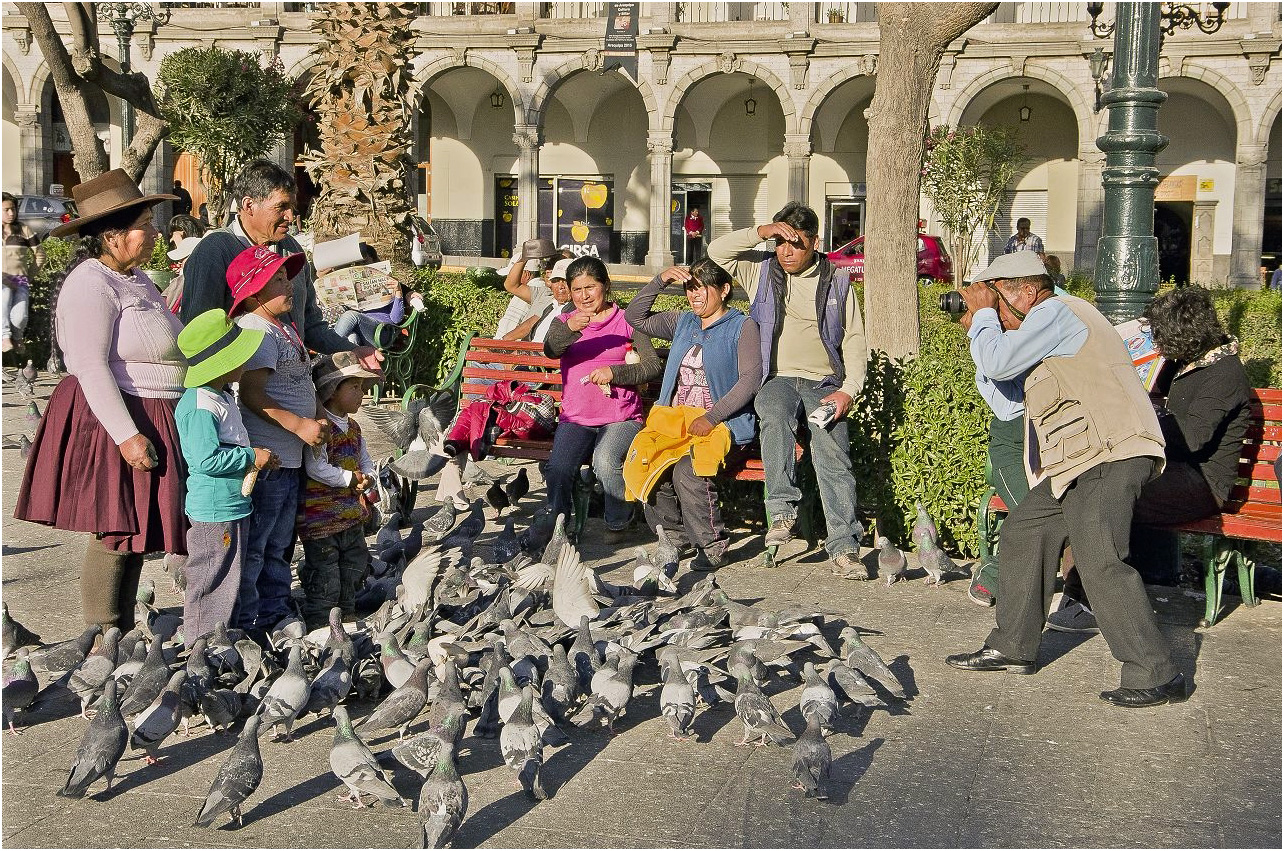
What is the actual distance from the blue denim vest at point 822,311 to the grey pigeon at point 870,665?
83.9 inches

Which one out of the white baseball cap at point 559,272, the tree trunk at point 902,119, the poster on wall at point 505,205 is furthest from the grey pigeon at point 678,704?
the poster on wall at point 505,205

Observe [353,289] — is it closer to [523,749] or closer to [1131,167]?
[1131,167]

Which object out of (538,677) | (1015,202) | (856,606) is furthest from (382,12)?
(1015,202)

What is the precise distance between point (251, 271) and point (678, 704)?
7.57 feet

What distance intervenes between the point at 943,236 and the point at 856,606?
2541 cm

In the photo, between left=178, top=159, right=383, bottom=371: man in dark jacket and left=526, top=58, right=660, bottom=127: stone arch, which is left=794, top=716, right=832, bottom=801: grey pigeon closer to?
left=178, top=159, right=383, bottom=371: man in dark jacket

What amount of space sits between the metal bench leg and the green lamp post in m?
1.39

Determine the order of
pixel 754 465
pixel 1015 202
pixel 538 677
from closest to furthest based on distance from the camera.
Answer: pixel 538 677
pixel 754 465
pixel 1015 202

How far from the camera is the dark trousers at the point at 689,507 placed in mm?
6707

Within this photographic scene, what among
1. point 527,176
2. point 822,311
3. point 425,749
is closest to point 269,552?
point 425,749

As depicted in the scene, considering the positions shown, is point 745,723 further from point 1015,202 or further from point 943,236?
point 1015,202

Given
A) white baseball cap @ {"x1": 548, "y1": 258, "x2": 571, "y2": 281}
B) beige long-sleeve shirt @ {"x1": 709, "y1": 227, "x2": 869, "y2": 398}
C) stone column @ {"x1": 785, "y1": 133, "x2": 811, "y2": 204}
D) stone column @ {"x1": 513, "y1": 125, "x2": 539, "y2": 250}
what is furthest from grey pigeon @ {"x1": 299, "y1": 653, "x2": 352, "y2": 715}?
stone column @ {"x1": 513, "y1": 125, "x2": 539, "y2": 250}

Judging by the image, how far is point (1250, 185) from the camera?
28922mm

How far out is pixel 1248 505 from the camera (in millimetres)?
5805
